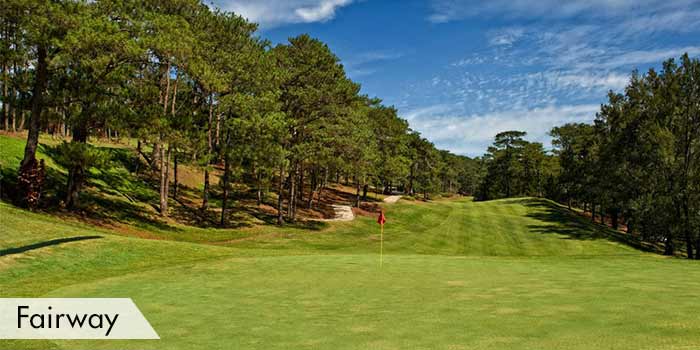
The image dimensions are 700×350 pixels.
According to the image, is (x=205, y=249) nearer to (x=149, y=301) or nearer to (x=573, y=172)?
(x=149, y=301)

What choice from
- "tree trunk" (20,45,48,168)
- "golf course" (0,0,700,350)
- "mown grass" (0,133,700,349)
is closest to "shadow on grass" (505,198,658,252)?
"golf course" (0,0,700,350)

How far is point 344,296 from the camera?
10484 millimetres

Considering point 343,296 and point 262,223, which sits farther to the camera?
point 262,223

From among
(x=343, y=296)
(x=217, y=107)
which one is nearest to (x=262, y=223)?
(x=217, y=107)

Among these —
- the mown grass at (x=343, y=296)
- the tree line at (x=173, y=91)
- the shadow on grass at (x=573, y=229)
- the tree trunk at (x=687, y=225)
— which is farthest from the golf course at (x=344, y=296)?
the shadow on grass at (x=573, y=229)

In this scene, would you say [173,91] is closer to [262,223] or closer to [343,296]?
[262,223]

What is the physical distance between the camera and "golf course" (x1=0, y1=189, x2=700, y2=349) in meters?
6.64

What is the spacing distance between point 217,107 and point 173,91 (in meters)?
4.44

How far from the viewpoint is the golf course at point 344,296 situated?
6641 mm

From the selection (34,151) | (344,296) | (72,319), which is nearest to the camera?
(72,319)

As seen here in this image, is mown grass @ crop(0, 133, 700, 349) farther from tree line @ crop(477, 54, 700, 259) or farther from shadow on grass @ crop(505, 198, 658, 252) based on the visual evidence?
shadow on grass @ crop(505, 198, 658, 252)

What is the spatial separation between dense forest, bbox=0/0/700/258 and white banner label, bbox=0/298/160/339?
17039mm

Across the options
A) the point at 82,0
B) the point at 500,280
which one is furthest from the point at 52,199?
the point at 500,280

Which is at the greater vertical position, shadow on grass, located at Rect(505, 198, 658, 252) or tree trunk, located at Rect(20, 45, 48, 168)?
tree trunk, located at Rect(20, 45, 48, 168)
